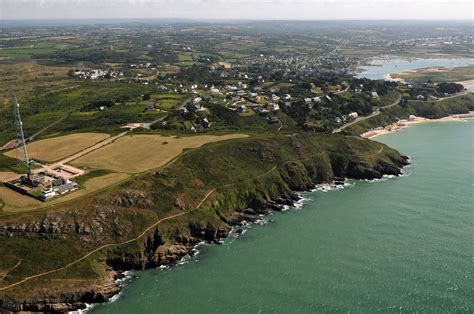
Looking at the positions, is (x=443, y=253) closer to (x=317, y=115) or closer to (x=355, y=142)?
(x=355, y=142)

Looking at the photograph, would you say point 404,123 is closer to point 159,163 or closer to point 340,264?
point 159,163

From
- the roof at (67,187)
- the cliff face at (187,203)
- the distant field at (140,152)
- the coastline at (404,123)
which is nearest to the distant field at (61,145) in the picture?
the distant field at (140,152)

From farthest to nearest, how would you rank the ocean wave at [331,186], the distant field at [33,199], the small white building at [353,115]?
the small white building at [353,115] → the ocean wave at [331,186] → the distant field at [33,199]

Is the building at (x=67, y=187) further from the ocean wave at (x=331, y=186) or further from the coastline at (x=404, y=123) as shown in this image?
the coastline at (x=404, y=123)

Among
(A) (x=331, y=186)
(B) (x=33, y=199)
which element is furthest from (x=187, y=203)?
(A) (x=331, y=186)

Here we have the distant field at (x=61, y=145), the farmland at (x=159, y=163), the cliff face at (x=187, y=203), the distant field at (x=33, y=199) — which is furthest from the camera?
the distant field at (x=61, y=145)
